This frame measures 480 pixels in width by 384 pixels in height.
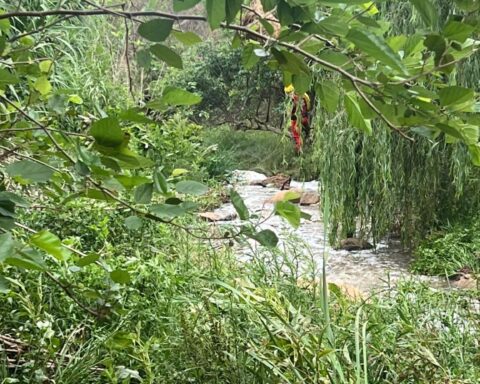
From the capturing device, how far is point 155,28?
540 mm

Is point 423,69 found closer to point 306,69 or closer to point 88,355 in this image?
point 306,69

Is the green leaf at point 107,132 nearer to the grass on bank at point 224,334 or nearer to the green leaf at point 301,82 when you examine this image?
the green leaf at point 301,82

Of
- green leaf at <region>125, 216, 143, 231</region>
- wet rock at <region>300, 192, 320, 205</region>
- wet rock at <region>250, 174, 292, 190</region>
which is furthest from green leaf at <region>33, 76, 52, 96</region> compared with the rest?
wet rock at <region>250, 174, 292, 190</region>

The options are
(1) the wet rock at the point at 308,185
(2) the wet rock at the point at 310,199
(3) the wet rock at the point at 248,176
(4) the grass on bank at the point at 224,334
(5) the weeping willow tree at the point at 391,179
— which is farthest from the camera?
(3) the wet rock at the point at 248,176

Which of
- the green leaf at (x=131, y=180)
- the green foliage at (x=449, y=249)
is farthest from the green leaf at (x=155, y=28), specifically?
the green foliage at (x=449, y=249)

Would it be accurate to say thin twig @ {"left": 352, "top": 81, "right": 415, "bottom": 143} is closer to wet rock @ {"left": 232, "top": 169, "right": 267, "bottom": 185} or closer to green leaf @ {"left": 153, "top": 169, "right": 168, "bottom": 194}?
green leaf @ {"left": 153, "top": 169, "right": 168, "bottom": 194}

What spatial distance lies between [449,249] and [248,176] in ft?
16.2

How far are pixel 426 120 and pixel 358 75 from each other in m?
0.12

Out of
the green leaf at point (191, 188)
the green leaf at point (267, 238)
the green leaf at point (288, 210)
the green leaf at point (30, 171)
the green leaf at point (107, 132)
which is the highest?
the green leaf at point (107, 132)

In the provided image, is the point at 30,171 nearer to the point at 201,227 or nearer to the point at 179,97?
the point at 179,97

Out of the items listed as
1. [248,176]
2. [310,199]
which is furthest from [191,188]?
[248,176]

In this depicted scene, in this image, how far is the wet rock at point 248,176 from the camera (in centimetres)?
811

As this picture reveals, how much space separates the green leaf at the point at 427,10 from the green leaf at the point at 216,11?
5.9 inches

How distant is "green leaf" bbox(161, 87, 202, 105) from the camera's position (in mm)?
630
